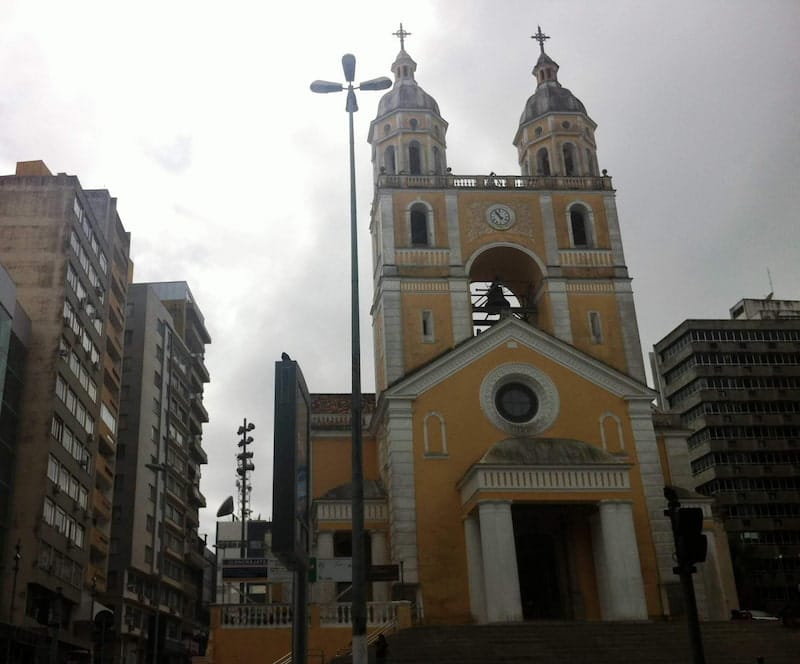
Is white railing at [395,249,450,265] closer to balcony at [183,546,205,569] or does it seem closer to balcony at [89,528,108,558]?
balcony at [89,528,108,558]

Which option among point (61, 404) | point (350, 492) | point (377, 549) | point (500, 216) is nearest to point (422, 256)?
point (500, 216)

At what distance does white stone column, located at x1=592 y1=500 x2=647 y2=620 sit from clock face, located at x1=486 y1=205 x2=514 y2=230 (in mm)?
13612

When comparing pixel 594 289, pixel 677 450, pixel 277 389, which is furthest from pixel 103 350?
pixel 277 389

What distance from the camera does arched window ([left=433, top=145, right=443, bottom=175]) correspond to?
3894 cm

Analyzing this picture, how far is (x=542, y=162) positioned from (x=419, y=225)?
22.4ft

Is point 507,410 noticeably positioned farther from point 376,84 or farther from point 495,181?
point 376,84

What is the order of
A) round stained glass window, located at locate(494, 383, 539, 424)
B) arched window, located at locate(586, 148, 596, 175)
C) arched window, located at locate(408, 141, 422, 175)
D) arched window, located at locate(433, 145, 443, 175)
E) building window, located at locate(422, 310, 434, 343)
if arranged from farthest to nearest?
arched window, located at locate(586, 148, 596, 175) < arched window, located at locate(408, 141, 422, 175) < arched window, located at locate(433, 145, 443, 175) < building window, located at locate(422, 310, 434, 343) < round stained glass window, located at locate(494, 383, 539, 424)

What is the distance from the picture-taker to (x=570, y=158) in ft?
132

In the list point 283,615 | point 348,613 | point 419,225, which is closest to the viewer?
point 283,615

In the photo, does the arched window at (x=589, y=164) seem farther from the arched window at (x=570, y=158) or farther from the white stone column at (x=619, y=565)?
the white stone column at (x=619, y=565)

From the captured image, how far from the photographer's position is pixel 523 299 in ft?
131

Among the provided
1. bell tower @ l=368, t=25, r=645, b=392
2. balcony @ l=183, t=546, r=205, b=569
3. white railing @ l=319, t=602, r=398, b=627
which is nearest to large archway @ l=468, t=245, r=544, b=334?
bell tower @ l=368, t=25, r=645, b=392

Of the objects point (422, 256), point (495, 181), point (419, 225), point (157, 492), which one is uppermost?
point (495, 181)

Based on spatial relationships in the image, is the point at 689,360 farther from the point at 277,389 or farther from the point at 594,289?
the point at 277,389
